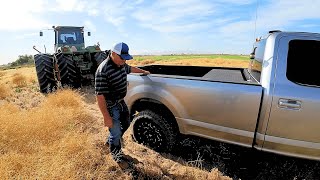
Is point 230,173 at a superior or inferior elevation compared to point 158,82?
inferior

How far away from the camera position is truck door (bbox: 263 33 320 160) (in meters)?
3.08

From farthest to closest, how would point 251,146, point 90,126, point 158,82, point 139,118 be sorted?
point 90,126 < point 139,118 < point 158,82 < point 251,146

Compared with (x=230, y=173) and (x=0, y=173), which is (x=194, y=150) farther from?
(x=0, y=173)

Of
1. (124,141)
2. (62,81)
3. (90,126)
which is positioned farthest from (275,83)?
(62,81)

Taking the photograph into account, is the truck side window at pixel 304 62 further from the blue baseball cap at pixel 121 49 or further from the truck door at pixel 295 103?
the blue baseball cap at pixel 121 49

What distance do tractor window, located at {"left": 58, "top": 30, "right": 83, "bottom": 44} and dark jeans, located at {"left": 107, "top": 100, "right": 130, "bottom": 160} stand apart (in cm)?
906

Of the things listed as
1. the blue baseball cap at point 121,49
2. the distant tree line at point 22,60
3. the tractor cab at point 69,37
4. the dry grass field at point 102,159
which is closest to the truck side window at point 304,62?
the dry grass field at point 102,159

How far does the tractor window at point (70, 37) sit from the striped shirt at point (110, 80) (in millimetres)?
9190

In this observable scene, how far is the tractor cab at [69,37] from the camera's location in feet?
38.6

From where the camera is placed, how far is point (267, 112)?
10.5 feet

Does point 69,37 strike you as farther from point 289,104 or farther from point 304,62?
point 289,104

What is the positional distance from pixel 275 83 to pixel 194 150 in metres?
2.03

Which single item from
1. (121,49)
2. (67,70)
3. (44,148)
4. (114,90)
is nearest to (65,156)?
(44,148)

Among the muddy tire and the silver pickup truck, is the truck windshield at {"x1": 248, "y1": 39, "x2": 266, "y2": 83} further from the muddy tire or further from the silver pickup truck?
the muddy tire
